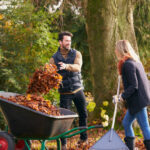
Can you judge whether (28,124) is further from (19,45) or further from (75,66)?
(19,45)

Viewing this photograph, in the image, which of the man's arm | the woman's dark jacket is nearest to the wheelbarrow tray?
the woman's dark jacket

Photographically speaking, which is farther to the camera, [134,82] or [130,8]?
[130,8]

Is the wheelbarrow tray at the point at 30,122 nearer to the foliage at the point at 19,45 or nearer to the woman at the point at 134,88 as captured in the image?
the woman at the point at 134,88

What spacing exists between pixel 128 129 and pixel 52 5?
25.2 ft

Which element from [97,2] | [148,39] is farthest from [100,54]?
[148,39]

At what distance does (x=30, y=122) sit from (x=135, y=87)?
57.9 inches

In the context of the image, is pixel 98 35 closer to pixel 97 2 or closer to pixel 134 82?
pixel 97 2

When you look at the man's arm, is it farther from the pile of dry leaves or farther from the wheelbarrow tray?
the wheelbarrow tray

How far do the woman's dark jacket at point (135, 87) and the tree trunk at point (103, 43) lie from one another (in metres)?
3.40

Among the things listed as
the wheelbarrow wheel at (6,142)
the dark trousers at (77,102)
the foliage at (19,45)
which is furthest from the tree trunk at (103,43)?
the wheelbarrow wheel at (6,142)

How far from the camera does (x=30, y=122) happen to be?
14.6 feet

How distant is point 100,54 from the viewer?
8359 millimetres

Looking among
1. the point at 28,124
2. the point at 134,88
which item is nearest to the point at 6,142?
the point at 28,124

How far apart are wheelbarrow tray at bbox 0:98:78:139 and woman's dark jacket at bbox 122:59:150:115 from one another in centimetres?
89
